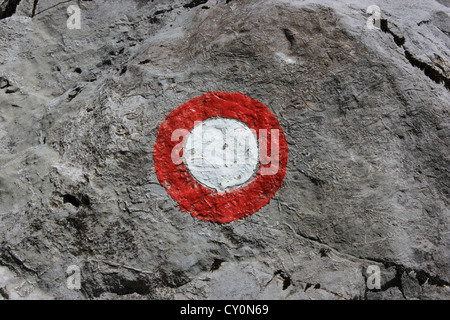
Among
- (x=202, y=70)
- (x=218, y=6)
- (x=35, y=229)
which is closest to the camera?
(x=35, y=229)

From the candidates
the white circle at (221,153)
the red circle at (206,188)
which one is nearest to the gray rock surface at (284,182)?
the red circle at (206,188)

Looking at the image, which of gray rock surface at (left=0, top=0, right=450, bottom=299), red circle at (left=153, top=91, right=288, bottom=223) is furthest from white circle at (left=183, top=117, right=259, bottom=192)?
gray rock surface at (left=0, top=0, right=450, bottom=299)

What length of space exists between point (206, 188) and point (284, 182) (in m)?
→ 0.54

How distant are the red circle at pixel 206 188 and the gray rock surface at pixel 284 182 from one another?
6cm

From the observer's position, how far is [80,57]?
3.42m

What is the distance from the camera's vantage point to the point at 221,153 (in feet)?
8.30

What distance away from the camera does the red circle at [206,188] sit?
2.48 meters

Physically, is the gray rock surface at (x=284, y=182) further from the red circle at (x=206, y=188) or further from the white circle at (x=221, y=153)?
the white circle at (x=221, y=153)

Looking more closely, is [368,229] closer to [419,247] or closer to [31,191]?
[419,247]

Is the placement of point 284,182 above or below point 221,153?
below

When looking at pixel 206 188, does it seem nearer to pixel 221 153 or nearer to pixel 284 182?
pixel 221 153

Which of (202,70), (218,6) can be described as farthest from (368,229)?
(218,6)

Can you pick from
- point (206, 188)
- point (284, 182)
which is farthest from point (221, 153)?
point (284, 182)
